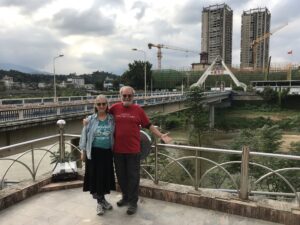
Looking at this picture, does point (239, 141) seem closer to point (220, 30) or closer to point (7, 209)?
point (7, 209)

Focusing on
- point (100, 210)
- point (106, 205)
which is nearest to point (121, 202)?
point (106, 205)

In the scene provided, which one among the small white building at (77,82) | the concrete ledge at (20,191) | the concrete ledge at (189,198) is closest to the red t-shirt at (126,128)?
the concrete ledge at (189,198)

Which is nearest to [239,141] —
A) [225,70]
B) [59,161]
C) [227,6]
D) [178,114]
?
[59,161]

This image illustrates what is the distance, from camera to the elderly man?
13.8ft

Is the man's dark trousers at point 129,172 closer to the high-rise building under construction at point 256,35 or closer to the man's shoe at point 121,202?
the man's shoe at point 121,202

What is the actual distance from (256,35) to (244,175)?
14024 cm

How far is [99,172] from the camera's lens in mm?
4281

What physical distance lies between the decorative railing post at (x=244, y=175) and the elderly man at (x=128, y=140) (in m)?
1.13

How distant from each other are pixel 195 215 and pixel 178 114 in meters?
46.6

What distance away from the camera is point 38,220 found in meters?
4.20

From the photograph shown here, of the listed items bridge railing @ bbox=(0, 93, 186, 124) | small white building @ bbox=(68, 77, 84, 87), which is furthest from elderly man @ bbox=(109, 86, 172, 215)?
small white building @ bbox=(68, 77, 84, 87)

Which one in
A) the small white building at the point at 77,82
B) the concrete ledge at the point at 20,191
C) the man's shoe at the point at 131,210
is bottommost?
the man's shoe at the point at 131,210

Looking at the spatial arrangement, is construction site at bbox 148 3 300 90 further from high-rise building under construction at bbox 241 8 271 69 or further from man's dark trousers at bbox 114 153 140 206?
man's dark trousers at bbox 114 153 140 206

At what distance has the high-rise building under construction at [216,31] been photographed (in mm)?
134500
